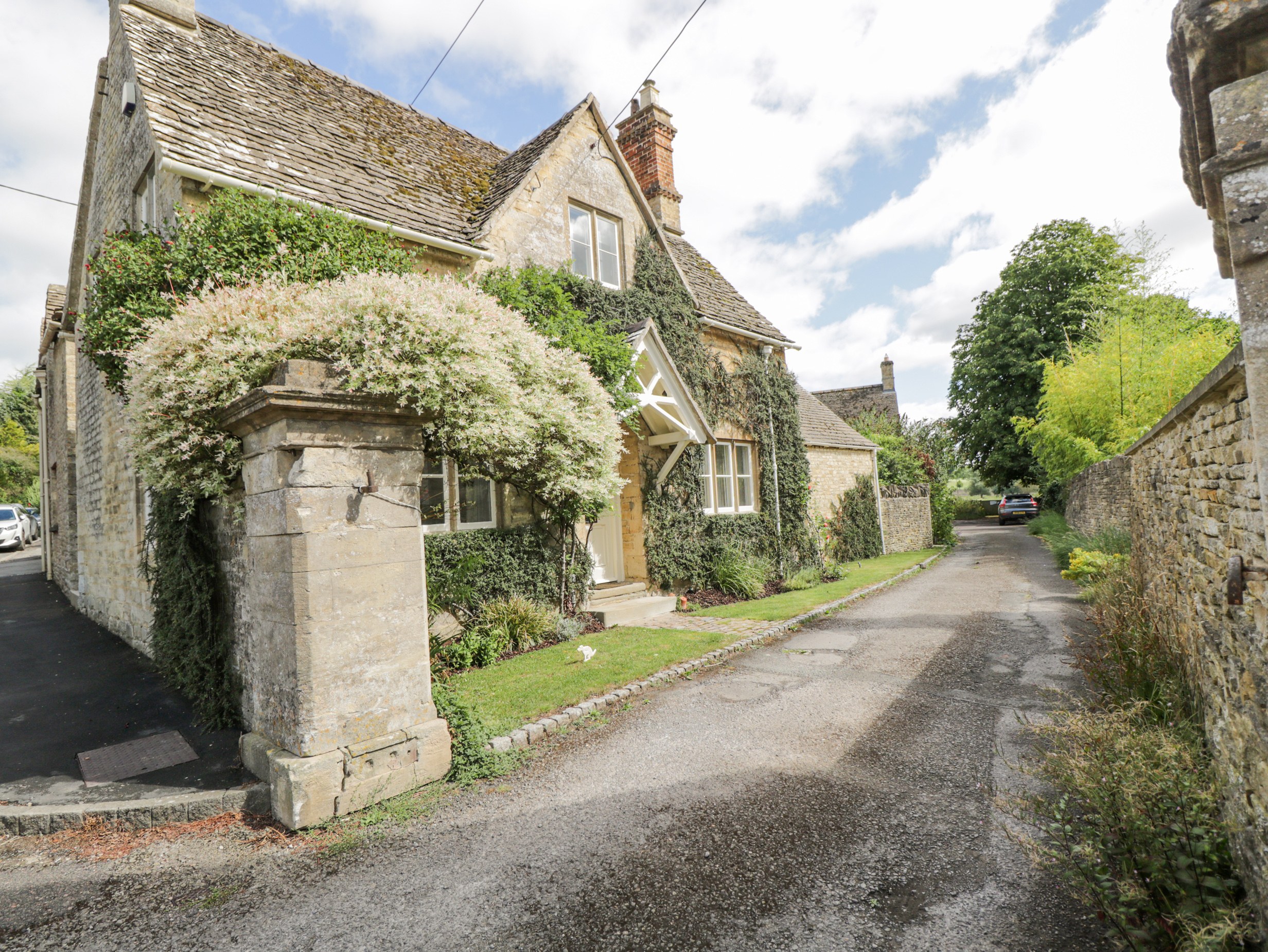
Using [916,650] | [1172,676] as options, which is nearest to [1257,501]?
[1172,676]

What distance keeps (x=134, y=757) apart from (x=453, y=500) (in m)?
4.39

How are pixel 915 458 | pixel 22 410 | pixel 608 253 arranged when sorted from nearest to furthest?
pixel 608 253 → pixel 915 458 → pixel 22 410

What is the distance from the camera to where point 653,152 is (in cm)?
1488

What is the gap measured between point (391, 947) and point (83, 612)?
12.8 metres

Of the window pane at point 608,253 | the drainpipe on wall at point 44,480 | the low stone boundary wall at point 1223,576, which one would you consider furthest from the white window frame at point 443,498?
the drainpipe on wall at point 44,480

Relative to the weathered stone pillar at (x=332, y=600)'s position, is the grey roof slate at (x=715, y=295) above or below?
above

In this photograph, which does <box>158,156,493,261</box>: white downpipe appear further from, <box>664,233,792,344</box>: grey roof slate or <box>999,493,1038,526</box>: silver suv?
<box>999,493,1038,526</box>: silver suv

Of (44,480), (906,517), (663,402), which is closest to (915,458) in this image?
(906,517)

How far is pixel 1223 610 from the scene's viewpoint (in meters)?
3.38

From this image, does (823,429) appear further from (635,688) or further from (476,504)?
(635,688)

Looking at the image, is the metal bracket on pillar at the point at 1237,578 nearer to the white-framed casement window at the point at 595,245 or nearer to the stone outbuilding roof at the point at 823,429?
the white-framed casement window at the point at 595,245

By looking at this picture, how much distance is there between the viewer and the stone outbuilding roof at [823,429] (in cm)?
1808

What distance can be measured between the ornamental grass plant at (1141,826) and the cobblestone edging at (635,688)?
3.48 metres

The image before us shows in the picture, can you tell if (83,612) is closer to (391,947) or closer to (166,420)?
(166,420)
